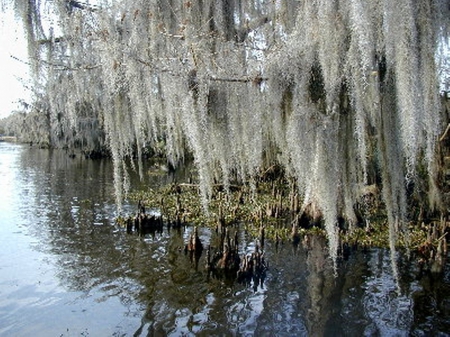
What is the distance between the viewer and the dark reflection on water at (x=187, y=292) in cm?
487

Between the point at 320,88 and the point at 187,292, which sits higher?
the point at 320,88

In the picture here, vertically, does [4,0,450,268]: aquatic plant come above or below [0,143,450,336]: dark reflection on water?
above

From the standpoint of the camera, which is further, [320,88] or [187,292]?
[187,292]

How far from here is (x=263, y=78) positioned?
3.63 m

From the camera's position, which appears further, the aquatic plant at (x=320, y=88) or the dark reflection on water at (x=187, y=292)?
the dark reflection on water at (x=187, y=292)

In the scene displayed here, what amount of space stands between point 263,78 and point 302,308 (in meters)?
2.96

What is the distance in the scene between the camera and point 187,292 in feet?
18.9

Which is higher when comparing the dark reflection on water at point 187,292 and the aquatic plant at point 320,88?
the aquatic plant at point 320,88

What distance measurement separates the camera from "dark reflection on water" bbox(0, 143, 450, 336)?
4867 millimetres

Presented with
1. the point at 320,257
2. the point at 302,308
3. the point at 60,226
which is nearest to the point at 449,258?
the point at 320,257

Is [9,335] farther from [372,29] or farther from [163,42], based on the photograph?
[372,29]

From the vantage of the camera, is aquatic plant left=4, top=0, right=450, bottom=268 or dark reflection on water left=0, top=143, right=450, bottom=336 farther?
dark reflection on water left=0, top=143, right=450, bottom=336

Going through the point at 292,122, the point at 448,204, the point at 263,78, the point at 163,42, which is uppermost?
the point at 163,42

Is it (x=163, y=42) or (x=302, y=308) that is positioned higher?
(x=163, y=42)
